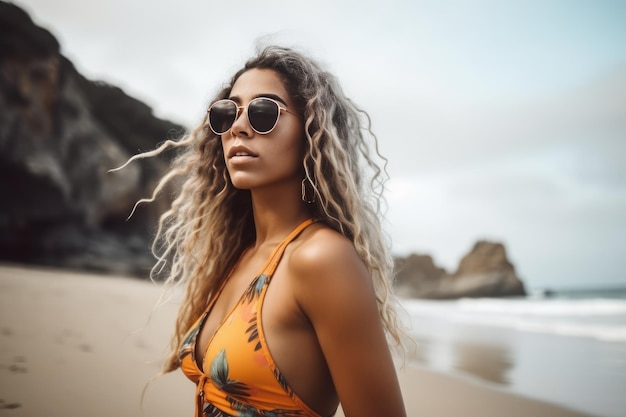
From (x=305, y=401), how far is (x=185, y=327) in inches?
40.3

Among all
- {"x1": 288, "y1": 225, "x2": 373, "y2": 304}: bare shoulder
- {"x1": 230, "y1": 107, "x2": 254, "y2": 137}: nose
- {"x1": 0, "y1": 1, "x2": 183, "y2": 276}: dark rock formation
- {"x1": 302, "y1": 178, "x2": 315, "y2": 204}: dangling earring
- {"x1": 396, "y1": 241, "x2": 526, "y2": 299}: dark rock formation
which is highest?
{"x1": 230, "y1": 107, "x2": 254, "y2": 137}: nose

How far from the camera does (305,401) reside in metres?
1.47

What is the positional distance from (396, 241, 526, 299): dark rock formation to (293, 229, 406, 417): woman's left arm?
2349 cm

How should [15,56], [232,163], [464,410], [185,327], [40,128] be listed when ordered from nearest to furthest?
[232,163] < [185,327] < [464,410] < [15,56] < [40,128]

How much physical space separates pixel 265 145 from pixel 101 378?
8.57ft

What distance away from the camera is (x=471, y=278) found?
27500 millimetres

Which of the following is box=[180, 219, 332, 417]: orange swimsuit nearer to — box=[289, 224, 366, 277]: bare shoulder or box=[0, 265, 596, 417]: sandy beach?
box=[289, 224, 366, 277]: bare shoulder

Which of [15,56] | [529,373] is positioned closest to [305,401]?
[529,373]

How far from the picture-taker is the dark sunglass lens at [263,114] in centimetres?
179

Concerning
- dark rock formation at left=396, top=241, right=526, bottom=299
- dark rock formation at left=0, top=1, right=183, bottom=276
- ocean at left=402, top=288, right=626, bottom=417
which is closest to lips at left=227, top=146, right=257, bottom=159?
ocean at left=402, top=288, right=626, bottom=417

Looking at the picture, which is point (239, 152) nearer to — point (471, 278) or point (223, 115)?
point (223, 115)

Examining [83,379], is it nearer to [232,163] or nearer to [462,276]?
[232,163]

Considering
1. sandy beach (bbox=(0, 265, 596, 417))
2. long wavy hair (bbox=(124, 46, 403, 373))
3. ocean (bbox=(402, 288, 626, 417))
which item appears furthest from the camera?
ocean (bbox=(402, 288, 626, 417))

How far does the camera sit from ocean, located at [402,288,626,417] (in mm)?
4234
